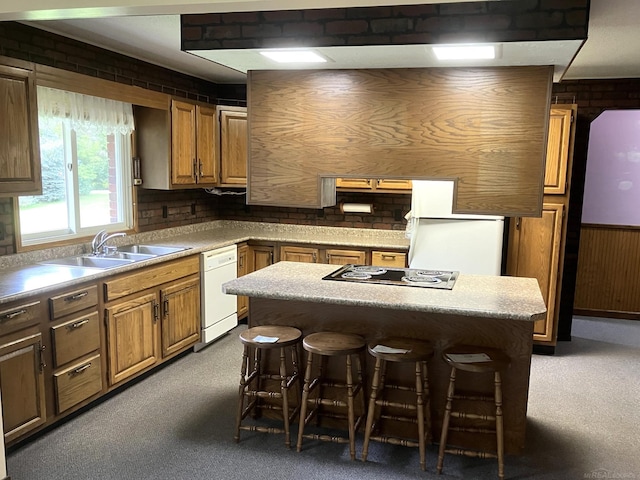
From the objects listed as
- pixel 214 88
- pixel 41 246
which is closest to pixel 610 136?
pixel 214 88

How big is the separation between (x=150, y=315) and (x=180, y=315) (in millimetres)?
368

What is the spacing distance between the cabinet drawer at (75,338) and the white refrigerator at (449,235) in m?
2.50

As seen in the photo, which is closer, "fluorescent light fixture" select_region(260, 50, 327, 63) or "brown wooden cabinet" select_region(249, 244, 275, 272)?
"fluorescent light fixture" select_region(260, 50, 327, 63)

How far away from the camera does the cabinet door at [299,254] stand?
4879 millimetres

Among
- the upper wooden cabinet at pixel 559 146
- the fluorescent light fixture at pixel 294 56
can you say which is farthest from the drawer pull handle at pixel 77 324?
the upper wooden cabinet at pixel 559 146

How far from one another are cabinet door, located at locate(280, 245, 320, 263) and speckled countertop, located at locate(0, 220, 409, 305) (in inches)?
3.0

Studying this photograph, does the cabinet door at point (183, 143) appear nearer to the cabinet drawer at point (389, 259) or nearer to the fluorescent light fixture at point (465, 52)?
the cabinet drawer at point (389, 259)

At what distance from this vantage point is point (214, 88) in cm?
544

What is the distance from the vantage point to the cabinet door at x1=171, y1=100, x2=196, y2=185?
14.2ft

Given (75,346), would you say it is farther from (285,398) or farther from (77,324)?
(285,398)

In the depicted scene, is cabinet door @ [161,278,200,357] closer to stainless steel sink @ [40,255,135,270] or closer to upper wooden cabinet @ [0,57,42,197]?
stainless steel sink @ [40,255,135,270]

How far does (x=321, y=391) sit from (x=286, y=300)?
56 cm

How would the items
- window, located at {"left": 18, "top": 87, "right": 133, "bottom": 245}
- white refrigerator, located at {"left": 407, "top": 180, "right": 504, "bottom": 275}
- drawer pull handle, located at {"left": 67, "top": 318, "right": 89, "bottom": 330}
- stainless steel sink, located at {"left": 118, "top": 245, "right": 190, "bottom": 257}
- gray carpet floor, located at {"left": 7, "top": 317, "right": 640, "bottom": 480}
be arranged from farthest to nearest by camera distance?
white refrigerator, located at {"left": 407, "top": 180, "right": 504, "bottom": 275}, stainless steel sink, located at {"left": 118, "top": 245, "right": 190, "bottom": 257}, window, located at {"left": 18, "top": 87, "right": 133, "bottom": 245}, drawer pull handle, located at {"left": 67, "top": 318, "right": 89, "bottom": 330}, gray carpet floor, located at {"left": 7, "top": 317, "right": 640, "bottom": 480}

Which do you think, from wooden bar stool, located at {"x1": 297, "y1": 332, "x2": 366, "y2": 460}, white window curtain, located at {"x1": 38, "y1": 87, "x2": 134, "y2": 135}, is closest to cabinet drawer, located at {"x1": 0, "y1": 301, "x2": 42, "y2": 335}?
white window curtain, located at {"x1": 38, "y1": 87, "x2": 134, "y2": 135}
